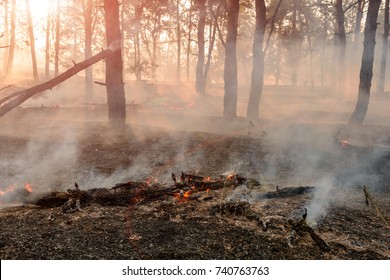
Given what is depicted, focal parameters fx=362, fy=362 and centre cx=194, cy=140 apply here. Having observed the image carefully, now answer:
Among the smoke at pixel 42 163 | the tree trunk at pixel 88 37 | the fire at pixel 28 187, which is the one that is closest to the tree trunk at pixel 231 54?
the smoke at pixel 42 163

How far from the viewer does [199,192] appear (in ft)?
27.5

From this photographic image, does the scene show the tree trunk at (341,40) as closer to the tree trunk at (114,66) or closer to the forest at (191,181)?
the forest at (191,181)

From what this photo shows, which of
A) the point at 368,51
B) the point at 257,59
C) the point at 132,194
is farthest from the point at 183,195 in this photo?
the point at 368,51

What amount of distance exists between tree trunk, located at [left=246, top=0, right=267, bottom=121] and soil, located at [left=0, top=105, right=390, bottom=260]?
1.06 metres

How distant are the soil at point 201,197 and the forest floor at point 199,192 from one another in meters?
0.03

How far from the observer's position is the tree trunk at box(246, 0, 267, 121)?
1563 centimetres

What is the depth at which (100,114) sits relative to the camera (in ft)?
63.3

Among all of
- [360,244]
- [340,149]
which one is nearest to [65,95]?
[340,149]

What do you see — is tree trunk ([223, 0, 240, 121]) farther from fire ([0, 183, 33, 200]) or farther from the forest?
fire ([0, 183, 33, 200])

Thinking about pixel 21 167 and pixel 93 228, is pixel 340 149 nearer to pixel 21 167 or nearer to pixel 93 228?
pixel 93 228

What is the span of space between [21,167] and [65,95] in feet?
60.9

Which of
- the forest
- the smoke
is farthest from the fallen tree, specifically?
the smoke

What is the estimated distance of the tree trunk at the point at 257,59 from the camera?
1563 centimetres

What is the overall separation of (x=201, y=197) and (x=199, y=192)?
46 cm
